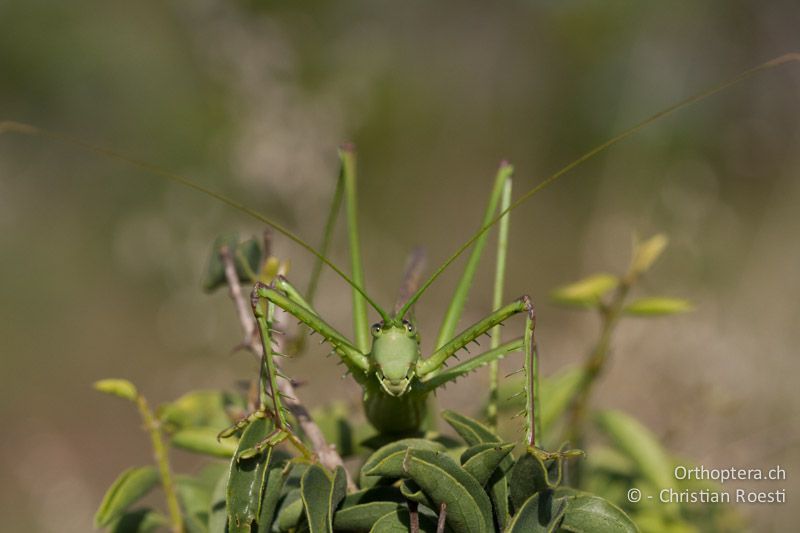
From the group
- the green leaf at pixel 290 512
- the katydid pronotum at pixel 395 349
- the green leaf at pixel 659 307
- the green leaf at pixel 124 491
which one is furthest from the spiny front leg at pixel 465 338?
the green leaf at pixel 124 491

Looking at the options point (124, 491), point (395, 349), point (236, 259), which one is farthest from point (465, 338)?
point (124, 491)

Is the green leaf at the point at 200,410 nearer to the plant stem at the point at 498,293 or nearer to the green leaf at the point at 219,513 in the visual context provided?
the green leaf at the point at 219,513

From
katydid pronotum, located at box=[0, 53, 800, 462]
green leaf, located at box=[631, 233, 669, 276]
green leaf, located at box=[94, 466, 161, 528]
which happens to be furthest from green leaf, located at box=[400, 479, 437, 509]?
green leaf, located at box=[631, 233, 669, 276]

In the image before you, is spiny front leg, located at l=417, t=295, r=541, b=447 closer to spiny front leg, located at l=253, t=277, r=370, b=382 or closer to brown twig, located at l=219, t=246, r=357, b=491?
spiny front leg, located at l=253, t=277, r=370, b=382

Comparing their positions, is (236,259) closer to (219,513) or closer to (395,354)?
(395,354)

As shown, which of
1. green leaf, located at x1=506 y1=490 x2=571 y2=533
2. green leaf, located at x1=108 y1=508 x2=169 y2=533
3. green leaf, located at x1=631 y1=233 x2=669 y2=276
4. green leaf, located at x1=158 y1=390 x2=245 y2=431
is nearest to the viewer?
green leaf, located at x1=506 y1=490 x2=571 y2=533

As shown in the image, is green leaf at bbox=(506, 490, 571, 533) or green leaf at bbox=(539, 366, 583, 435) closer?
green leaf at bbox=(506, 490, 571, 533)
